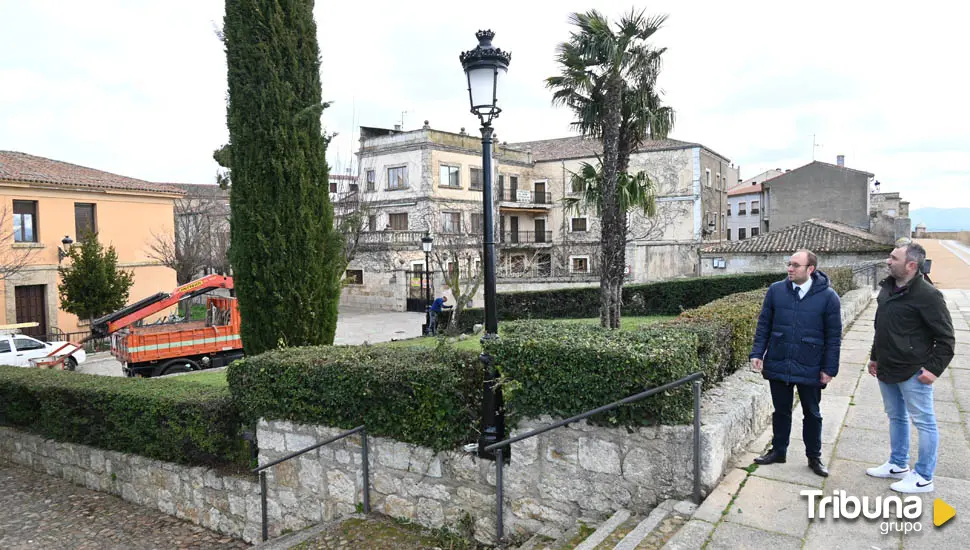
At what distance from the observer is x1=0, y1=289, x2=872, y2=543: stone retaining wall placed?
426cm

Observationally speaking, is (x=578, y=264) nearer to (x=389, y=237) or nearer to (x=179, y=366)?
(x=389, y=237)

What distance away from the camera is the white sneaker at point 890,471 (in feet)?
13.5

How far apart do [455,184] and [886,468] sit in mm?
32754

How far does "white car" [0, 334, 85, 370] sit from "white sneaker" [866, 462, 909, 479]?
18.8 meters

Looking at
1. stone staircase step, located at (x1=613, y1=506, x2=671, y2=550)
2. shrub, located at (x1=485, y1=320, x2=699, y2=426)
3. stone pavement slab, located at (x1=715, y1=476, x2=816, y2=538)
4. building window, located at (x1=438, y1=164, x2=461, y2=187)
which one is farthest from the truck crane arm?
building window, located at (x1=438, y1=164, x2=461, y2=187)

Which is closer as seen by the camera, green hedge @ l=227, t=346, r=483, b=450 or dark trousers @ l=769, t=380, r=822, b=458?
dark trousers @ l=769, t=380, r=822, b=458

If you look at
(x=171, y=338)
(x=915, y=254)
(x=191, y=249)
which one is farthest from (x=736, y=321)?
(x=191, y=249)

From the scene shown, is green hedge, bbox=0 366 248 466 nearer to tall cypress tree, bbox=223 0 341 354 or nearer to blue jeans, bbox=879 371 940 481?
tall cypress tree, bbox=223 0 341 354

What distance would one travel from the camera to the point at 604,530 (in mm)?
4055

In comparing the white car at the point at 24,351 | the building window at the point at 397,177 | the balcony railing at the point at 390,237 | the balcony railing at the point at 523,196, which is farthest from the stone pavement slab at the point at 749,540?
the balcony railing at the point at 523,196

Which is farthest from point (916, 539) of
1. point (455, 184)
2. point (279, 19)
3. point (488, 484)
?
point (455, 184)

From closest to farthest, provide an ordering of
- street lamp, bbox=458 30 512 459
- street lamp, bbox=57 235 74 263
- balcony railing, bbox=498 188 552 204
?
street lamp, bbox=458 30 512 459 → street lamp, bbox=57 235 74 263 → balcony railing, bbox=498 188 552 204

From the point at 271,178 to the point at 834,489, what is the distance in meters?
7.83

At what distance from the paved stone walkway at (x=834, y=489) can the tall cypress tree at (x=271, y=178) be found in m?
6.50
